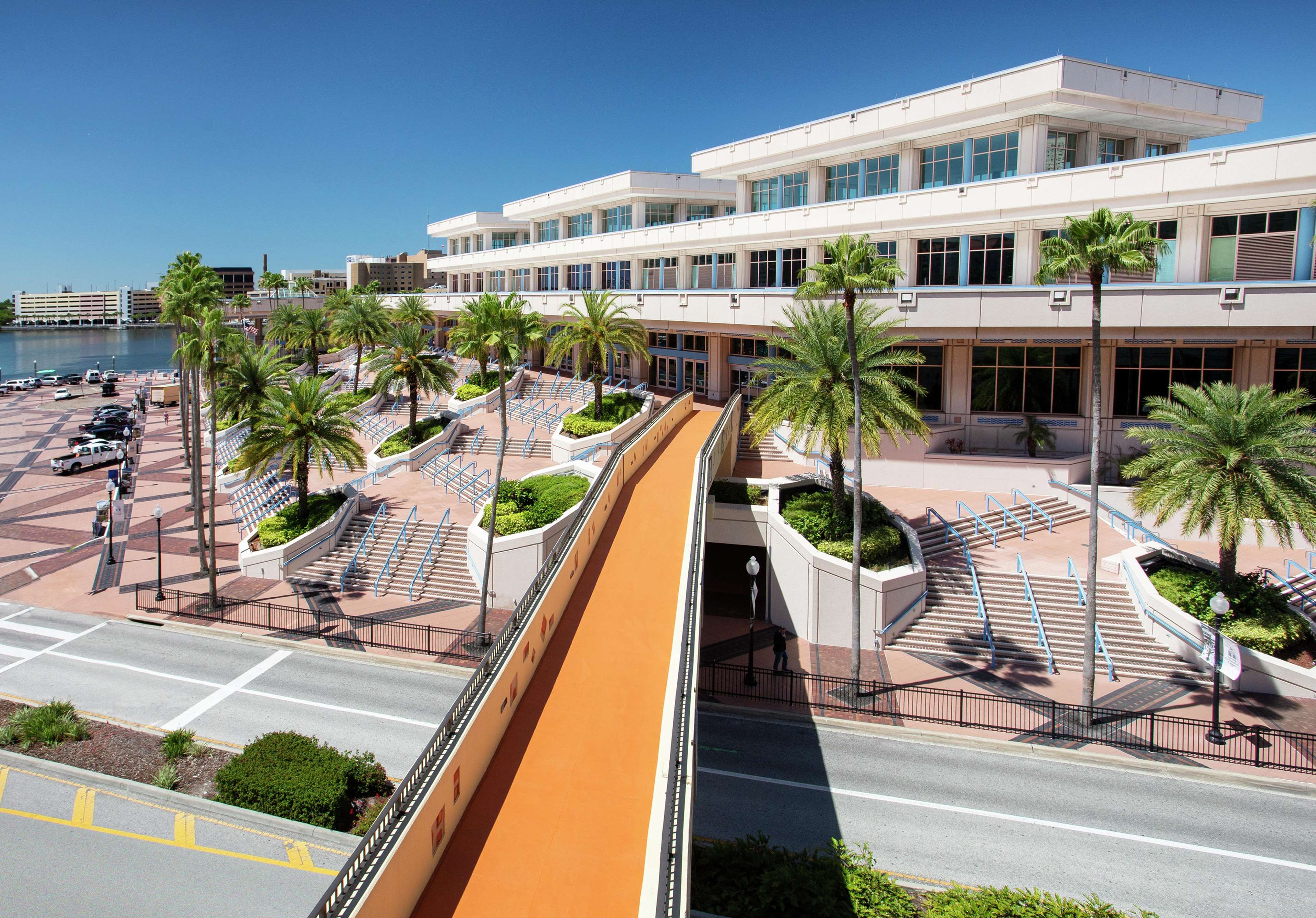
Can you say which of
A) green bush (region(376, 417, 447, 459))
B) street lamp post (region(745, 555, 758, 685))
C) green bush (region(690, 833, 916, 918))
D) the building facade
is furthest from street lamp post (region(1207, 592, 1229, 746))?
green bush (region(376, 417, 447, 459))

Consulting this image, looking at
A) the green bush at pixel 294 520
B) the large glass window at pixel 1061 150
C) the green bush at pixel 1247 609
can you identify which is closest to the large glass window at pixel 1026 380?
the large glass window at pixel 1061 150

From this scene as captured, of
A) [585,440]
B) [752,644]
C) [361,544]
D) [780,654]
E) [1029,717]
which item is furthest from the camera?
[585,440]

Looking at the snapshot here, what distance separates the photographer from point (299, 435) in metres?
30.8

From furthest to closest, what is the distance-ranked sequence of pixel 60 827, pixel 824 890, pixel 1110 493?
pixel 1110 493
pixel 60 827
pixel 824 890

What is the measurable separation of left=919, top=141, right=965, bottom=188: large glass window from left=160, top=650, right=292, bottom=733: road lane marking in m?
31.9

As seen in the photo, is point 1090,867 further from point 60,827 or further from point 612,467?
point 60,827

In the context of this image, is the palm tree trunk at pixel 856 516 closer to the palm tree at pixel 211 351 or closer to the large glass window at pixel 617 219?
the palm tree at pixel 211 351

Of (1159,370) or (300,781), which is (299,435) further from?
(1159,370)

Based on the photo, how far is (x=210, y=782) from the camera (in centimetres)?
1670

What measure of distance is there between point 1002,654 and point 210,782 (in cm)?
2050

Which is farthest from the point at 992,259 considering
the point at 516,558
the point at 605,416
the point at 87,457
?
the point at 87,457

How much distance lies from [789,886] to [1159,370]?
3031cm

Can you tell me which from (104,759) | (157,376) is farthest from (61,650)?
(157,376)

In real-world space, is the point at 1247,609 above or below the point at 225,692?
above
